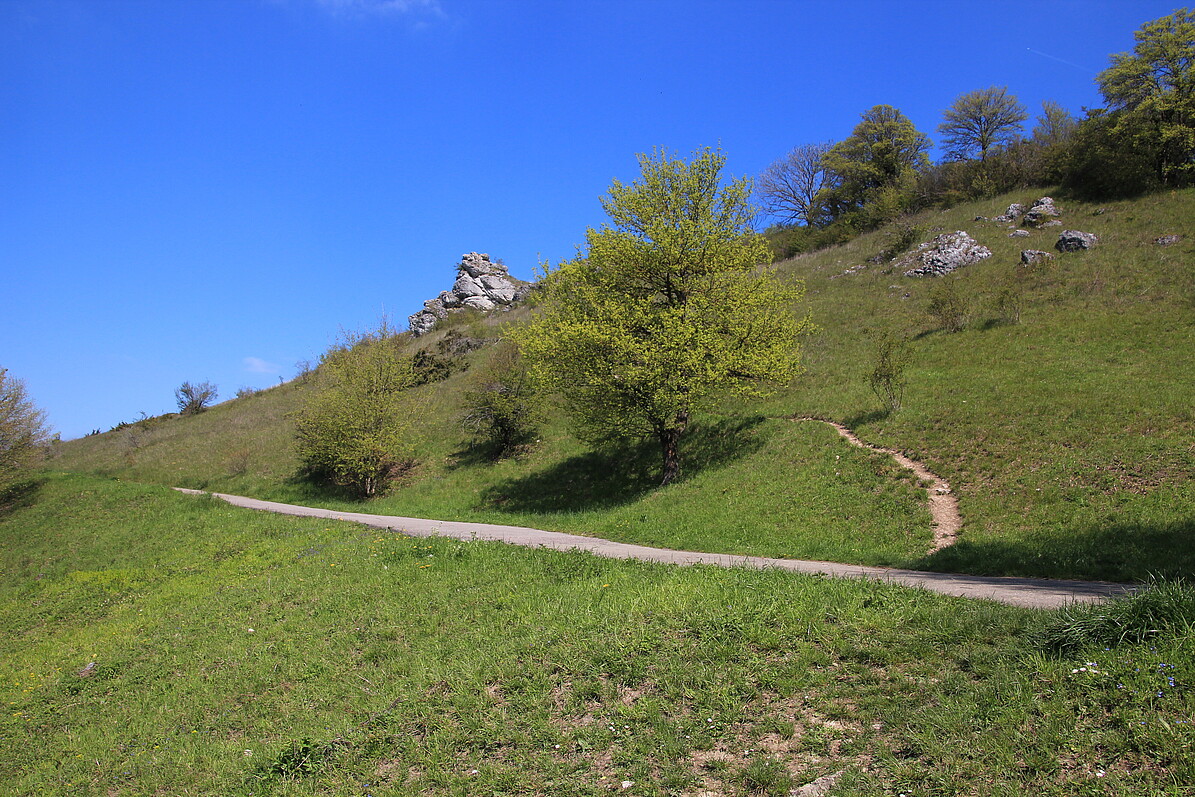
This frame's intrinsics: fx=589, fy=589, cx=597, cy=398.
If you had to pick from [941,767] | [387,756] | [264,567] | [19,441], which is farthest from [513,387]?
[19,441]

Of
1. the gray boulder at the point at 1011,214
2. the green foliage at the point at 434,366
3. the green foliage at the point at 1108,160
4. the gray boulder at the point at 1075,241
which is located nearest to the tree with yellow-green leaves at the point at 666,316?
the gray boulder at the point at 1075,241

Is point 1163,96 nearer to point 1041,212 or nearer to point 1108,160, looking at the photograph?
point 1108,160

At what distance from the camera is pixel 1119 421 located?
14.6m

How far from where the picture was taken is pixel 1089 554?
10047mm

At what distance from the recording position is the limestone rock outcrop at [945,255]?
33.6 metres

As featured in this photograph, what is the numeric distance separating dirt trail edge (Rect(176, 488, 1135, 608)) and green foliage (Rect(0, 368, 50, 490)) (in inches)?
1035

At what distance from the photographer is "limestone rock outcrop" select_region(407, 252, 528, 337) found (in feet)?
256

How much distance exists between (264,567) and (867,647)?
13516 mm

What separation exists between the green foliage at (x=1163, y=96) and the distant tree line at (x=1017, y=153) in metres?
0.06

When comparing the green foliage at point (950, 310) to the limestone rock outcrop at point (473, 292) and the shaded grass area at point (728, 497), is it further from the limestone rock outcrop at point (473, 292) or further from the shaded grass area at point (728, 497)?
the limestone rock outcrop at point (473, 292)

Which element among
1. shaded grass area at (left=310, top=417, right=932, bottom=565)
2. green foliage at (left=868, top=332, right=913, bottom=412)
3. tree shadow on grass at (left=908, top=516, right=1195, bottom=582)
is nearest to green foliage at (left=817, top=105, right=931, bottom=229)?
green foliage at (left=868, top=332, right=913, bottom=412)

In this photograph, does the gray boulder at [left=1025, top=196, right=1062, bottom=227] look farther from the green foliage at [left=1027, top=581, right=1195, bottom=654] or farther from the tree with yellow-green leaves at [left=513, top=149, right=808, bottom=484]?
the green foliage at [left=1027, top=581, right=1195, bottom=654]

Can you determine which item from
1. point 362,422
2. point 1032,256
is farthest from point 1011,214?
point 362,422

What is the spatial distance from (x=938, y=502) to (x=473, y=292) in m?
72.0
